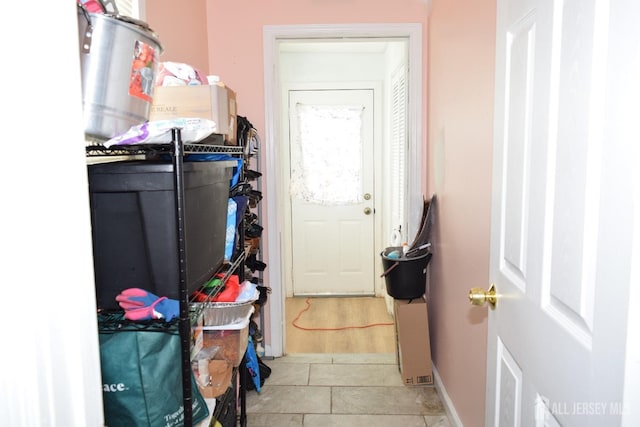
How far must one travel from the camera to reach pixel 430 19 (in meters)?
3.09

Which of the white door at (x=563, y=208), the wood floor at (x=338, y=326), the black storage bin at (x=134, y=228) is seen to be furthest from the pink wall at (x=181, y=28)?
the wood floor at (x=338, y=326)

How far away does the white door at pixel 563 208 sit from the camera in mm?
665

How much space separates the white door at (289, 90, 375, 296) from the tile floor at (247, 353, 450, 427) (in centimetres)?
171

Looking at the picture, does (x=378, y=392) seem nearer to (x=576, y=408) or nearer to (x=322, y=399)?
(x=322, y=399)

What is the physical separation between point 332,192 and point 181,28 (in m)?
2.61

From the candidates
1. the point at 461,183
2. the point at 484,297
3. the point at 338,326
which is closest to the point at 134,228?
the point at 484,297

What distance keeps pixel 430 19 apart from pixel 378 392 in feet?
7.66

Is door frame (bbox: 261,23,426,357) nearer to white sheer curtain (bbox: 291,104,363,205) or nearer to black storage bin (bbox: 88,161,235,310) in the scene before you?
white sheer curtain (bbox: 291,104,363,205)

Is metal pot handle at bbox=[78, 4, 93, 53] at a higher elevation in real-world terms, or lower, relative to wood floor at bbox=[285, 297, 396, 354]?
higher

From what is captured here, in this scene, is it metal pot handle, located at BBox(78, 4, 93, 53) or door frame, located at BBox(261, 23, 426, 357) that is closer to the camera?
metal pot handle, located at BBox(78, 4, 93, 53)

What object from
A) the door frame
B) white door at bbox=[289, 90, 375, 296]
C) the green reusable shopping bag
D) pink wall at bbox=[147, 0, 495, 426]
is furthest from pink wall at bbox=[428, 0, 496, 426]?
white door at bbox=[289, 90, 375, 296]

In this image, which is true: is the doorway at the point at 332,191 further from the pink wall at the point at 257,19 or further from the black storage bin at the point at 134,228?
the black storage bin at the point at 134,228

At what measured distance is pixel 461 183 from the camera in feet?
7.77

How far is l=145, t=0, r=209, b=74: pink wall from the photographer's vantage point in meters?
2.27
